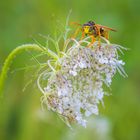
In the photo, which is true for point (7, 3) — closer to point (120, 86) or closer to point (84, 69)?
point (120, 86)

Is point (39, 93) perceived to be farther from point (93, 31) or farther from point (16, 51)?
point (16, 51)

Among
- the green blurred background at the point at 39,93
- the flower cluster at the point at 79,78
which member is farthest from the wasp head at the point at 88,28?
the green blurred background at the point at 39,93

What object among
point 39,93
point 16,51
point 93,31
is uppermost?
point 39,93

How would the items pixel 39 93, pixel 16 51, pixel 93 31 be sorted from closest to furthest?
pixel 16 51, pixel 93 31, pixel 39 93

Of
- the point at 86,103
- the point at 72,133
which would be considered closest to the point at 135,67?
the point at 72,133

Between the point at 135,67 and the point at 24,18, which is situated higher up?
the point at 24,18

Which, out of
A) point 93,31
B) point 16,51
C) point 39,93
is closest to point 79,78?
point 93,31
